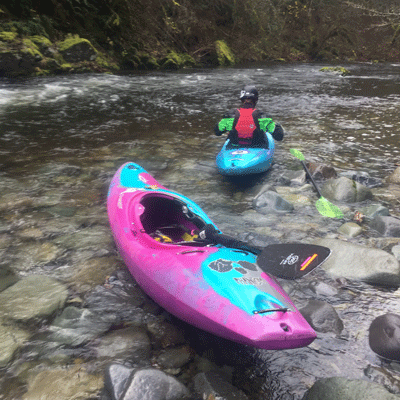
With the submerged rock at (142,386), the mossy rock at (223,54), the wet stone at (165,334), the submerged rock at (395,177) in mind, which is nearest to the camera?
the submerged rock at (142,386)

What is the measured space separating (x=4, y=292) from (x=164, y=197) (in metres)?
1.46

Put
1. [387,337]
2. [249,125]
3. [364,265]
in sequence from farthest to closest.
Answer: [249,125], [364,265], [387,337]

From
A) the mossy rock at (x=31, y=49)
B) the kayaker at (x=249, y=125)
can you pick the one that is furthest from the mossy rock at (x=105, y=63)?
the kayaker at (x=249, y=125)

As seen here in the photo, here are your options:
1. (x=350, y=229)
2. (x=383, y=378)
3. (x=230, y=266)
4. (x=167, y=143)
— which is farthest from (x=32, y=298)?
(x=167, y=143)

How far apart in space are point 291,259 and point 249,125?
9.77ft

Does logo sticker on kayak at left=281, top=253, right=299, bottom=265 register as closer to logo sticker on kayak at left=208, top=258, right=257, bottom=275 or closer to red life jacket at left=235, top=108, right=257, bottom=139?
logo sticker on kayak at left=208, top=258, right=257, bottom=275

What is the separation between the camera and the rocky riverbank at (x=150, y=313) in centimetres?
182

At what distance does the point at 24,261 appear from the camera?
117 inches

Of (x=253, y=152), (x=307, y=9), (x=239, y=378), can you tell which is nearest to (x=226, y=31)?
(x=307, y=9)

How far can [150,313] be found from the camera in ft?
7.86

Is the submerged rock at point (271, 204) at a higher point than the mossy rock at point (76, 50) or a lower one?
lower

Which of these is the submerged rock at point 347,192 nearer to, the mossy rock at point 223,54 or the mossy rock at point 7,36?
the mossy rock at point 7,36

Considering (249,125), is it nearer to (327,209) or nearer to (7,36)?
(327,209)

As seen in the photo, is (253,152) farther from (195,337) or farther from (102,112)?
(102,112)
